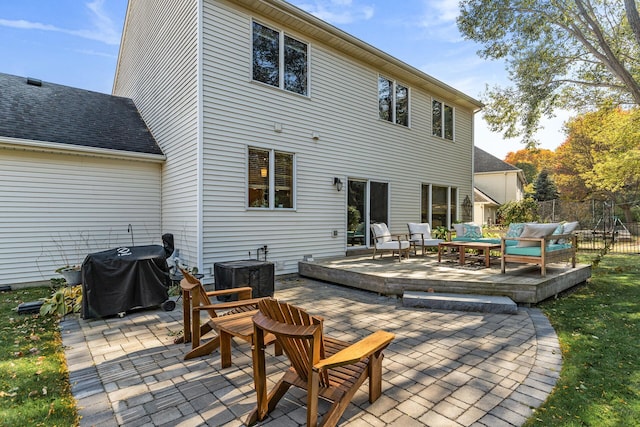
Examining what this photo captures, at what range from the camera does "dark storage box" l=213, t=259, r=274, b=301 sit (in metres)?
5.45

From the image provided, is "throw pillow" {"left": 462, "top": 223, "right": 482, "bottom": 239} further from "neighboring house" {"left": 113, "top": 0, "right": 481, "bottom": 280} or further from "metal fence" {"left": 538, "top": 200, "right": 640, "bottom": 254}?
"metal fence" {"left": 538, "top": 200, "right": 640, "bottom": 254}

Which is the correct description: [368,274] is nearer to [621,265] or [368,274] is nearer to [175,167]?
[175,167]

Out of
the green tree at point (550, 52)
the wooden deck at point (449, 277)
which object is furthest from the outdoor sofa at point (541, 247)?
the green tree at point (550, 52)

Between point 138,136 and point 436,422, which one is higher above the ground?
point 138,136

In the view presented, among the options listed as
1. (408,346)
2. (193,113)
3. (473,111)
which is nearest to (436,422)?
(408,346)

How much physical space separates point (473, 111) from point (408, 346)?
12.4m

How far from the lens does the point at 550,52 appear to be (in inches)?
411

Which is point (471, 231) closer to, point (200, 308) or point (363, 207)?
point (363, 207)

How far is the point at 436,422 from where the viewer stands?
2203mm

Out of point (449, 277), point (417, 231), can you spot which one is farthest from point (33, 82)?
point (449, 277)

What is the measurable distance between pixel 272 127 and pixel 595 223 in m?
16.0

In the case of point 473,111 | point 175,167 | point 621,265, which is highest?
point 473,111

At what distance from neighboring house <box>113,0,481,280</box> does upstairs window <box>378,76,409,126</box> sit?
0.04 metres

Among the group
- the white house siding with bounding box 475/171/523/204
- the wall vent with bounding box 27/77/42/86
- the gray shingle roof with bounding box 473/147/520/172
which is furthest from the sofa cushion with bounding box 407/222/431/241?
the gray shingle roof with bounding box 473/147/520/172
